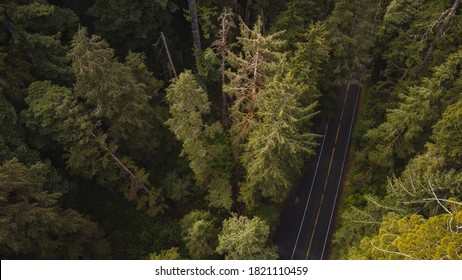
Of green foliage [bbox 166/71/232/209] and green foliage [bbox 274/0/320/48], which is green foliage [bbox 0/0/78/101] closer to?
green foliage [bbox 166/71/232/209]

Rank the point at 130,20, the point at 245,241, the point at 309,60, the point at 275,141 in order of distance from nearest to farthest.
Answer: the point at 245,241
the point at 275,141
the point at 130,20
the point at 309,60

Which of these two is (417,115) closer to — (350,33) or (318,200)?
(350,33)

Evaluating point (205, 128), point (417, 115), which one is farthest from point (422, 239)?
point (205, 128)

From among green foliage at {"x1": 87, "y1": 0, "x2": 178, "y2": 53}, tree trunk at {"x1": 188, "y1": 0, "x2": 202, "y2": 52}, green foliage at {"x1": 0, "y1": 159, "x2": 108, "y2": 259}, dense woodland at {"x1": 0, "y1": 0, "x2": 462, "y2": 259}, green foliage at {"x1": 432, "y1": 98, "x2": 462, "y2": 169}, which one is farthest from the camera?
tree trunk at {"x1": 188, "y1": 0, "x2": 202, "y2": 52}

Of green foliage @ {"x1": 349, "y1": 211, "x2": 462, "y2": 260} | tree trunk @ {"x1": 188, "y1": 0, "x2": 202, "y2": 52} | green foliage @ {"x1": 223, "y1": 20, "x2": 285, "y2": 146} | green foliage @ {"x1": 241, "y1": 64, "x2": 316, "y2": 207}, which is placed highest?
tree trunk @ {"x1": 188, "y1": 0, "x2": 202, "y2": 52}

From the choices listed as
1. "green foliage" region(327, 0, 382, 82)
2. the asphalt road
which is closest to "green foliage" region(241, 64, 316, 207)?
"green foliage" region(327, 0, 382, 82)

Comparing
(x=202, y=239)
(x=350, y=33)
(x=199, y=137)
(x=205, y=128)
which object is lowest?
(x=202, y=239)
